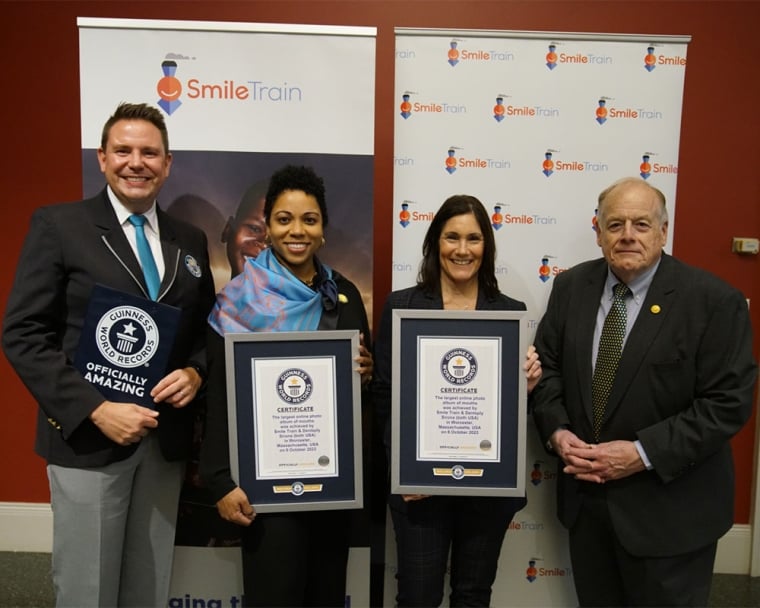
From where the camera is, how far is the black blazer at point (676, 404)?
190cm

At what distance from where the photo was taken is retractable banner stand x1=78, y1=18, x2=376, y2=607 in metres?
2.34

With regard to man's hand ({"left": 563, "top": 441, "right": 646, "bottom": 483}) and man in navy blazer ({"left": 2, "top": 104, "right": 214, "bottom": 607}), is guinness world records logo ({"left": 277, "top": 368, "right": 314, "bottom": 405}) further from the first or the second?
man's hand ({"left": 563, "top": 441, "right": 646, "bottom": 483})

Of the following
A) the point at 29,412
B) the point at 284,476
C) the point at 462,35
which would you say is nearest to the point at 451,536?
the point at 284,476

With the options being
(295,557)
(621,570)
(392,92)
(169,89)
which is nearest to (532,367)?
(621,570)

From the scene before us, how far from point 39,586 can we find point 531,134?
3.40 metres

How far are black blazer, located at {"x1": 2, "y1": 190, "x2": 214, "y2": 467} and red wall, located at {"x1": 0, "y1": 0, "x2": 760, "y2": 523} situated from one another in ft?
4.32

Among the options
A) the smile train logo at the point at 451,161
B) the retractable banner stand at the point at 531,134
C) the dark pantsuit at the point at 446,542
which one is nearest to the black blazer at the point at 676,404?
the dark pantsuit at the point at 446,542

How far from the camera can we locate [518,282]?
257 cm

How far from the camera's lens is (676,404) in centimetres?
197

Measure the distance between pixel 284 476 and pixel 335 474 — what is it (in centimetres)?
18

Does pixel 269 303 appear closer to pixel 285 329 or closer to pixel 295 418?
pixel 285 329

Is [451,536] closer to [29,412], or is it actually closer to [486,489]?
[486,489]

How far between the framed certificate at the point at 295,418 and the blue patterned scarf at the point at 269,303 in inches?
3.8

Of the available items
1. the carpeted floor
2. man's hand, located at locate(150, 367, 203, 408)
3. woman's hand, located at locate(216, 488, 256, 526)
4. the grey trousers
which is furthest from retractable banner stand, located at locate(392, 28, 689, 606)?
the carpeted floor
